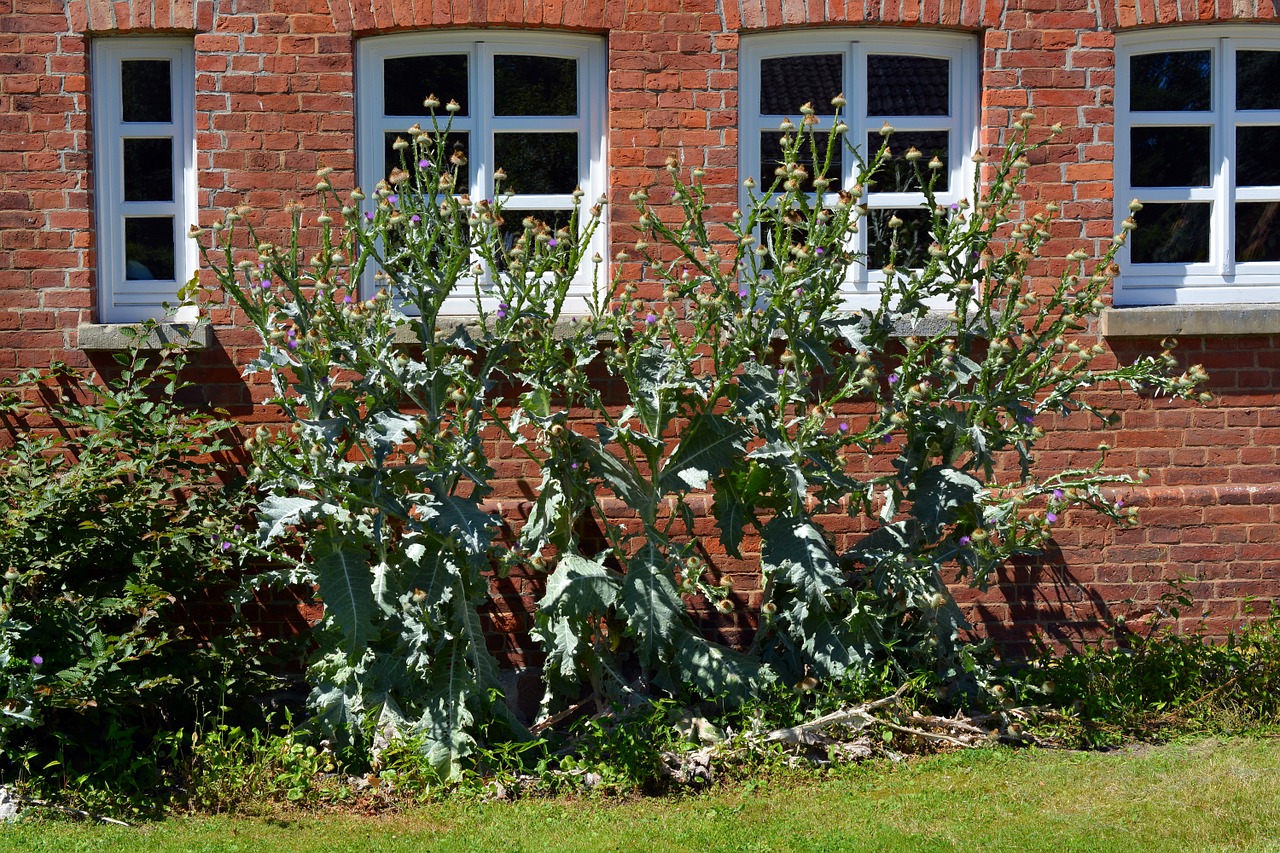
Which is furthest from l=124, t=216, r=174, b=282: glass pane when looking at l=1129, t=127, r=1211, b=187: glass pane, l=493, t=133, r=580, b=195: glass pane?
l=1129, t=127, r=1211, b=187: glass pane

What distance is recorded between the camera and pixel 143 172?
6594 mm

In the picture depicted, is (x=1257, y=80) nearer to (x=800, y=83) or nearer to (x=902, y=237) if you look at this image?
(x=902, y=237)

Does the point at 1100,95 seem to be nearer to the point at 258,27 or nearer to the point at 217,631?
the point at 258,27

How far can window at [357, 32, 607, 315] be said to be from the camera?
21.5ft

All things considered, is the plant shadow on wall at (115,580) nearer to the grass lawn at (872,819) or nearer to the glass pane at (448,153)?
the grass lawn at (872,819)

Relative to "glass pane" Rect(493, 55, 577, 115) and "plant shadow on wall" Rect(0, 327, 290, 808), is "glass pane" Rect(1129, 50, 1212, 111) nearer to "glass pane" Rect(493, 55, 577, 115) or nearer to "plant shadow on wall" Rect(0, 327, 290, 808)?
"glass pane" Rect(493, 55, 577, 115)

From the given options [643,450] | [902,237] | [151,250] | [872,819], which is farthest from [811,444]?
[151,250]

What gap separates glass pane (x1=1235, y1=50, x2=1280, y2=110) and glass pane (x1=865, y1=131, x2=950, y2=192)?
1.57 metres

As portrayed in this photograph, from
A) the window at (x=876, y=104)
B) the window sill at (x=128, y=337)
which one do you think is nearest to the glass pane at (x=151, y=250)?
the window sill at (x=128, y=337)

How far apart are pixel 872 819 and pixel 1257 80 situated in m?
4.48

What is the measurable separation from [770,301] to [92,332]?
3278 mm

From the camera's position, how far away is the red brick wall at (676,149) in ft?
20.8

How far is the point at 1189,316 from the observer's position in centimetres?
654

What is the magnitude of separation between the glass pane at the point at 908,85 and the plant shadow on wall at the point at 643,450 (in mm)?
1169
